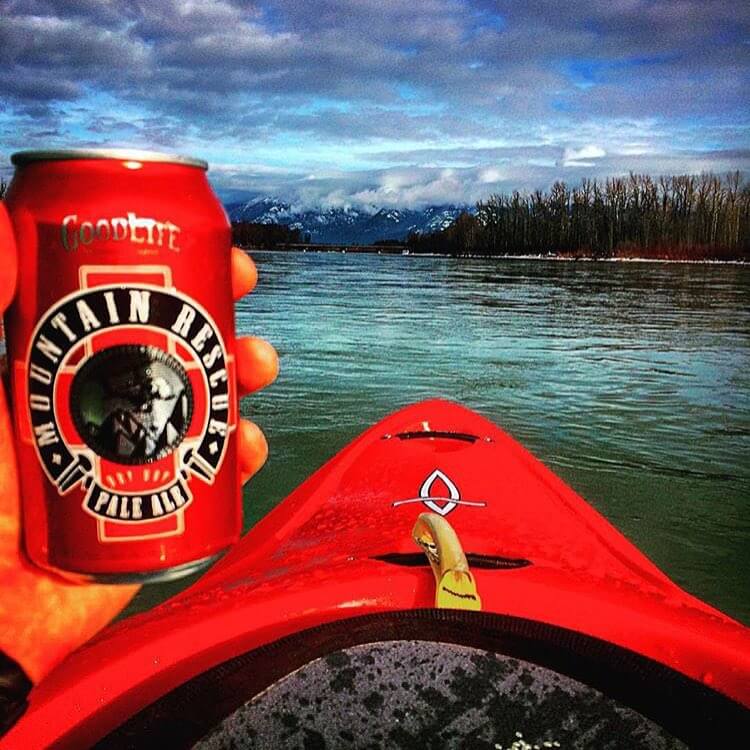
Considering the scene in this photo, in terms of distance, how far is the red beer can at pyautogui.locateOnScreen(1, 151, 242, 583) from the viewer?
1284 millimetres

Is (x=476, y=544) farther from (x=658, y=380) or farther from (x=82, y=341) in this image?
(x=658, y=380)

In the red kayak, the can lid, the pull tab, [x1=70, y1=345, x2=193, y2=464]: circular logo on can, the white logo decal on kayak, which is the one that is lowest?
the white logo decal on kayak

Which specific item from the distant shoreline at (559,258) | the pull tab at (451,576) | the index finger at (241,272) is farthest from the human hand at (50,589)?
the distant shoreline at (559,258)

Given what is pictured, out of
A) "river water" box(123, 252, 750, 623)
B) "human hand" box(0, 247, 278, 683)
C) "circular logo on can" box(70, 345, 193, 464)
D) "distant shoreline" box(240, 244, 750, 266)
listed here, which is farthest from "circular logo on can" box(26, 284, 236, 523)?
"distant shoreline" box(240, 244, 750, 266)

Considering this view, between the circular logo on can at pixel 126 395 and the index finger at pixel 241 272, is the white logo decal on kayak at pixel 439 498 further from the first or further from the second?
the circular logo on can at pixel 126 395

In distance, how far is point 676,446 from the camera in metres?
7.34

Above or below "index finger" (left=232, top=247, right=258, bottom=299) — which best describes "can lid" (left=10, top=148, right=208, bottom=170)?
above

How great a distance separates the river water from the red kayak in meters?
2.98

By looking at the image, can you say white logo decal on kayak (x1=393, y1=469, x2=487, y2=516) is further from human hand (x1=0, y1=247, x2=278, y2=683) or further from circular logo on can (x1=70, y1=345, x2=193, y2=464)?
circular logo on can (x1=70, y1=345, x2=193, y2=464)

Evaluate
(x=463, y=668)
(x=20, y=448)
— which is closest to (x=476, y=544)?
(x=463, y=668)

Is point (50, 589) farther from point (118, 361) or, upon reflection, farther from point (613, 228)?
point (613, 228)

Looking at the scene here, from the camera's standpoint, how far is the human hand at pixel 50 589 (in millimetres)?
1486

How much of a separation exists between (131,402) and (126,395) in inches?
0.5

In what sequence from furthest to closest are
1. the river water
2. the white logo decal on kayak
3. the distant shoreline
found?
the distant shoreline
the river water
the white logo decal on kayak
